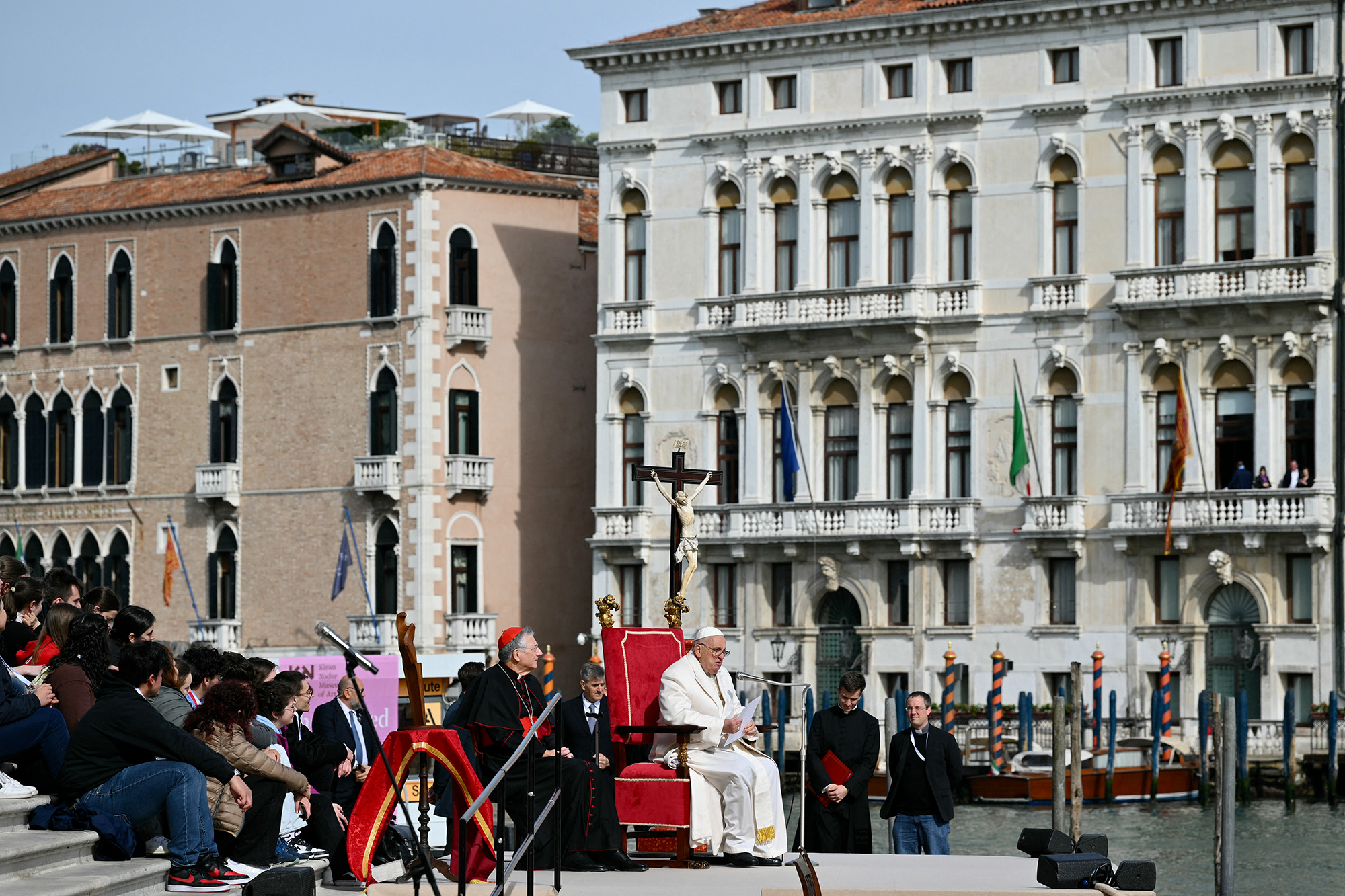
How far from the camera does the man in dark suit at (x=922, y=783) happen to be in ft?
48.5

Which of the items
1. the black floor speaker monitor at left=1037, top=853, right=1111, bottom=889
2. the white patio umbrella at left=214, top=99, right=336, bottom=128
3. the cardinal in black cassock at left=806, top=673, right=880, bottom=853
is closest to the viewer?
the black floor speaker monitor at left=1037, top=853, right=1111, bottom=889

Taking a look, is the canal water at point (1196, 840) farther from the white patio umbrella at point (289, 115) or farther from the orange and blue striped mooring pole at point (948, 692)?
the white patio umbrella at point (289, 115)

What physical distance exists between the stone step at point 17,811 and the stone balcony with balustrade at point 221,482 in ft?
104

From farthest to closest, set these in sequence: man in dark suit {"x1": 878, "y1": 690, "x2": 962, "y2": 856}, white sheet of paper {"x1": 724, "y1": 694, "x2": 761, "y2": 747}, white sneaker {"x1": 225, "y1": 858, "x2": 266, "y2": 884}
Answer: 1. man in dark suit {"x1": 878, "y1": 690, "x2": 962, "y2": 856}
2. white sheet of paper {"x1": 724, "y1": 694, "x2": 761, "y2": 747}
3. white sneaker {"x1": 225, "y1": 858, "x2": 266, "y2": 884}

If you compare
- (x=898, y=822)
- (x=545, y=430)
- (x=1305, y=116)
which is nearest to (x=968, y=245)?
(x=1305, y=116)

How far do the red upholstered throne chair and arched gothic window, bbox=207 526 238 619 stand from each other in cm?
2949

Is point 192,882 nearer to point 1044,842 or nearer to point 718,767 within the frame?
point 718,767

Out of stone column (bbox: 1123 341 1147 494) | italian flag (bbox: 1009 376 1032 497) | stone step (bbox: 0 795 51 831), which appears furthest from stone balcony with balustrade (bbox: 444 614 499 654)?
stone step (bbox: 0 795 51 831)

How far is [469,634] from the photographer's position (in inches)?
1598

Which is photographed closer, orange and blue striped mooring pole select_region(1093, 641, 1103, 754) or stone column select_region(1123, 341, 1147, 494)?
orange and blue striped mooring pole select_region(1093, 641, 1103, 754)

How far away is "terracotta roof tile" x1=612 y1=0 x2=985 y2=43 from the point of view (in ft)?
126

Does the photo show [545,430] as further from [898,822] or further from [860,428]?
[898,822]

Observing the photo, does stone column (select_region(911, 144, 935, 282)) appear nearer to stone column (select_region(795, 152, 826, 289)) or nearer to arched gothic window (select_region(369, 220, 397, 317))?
stone column (select_region(795, 152, 826, 289))

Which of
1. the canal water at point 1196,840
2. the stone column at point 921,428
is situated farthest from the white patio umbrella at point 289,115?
the canal water at point 1196,840
